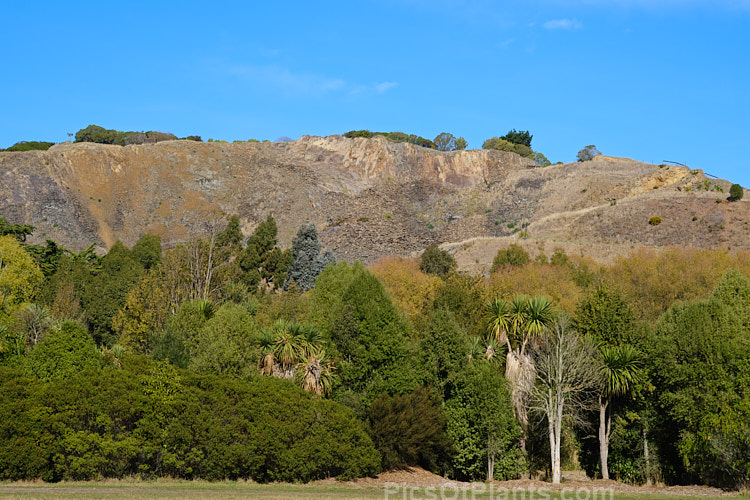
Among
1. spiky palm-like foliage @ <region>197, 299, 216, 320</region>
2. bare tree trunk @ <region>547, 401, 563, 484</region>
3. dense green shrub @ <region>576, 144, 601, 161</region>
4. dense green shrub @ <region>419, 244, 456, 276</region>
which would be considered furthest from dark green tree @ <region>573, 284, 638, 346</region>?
dense green shrub @ <region>576, 144, 601, 161</region>

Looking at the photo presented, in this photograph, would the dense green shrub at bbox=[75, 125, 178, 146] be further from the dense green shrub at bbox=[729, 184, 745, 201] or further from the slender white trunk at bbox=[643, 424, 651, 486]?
the slender white trunk at bbox=[643, 424, 651, 486]

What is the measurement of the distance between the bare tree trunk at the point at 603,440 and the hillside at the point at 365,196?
5511cm

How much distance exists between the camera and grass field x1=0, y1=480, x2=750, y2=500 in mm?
28005

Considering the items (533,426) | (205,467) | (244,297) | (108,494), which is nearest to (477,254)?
(244,297)

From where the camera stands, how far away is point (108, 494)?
27719 millimetres

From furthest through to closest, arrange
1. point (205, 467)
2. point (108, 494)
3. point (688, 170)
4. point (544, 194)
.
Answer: point (544, 194)
point (688, 170)
point (205, 467)
point (108, 494)

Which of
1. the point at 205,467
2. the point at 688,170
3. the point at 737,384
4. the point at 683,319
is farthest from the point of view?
the point at 688,170

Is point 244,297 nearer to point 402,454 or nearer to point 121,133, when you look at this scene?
point 402,454

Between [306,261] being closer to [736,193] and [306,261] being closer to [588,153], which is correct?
[736,193]

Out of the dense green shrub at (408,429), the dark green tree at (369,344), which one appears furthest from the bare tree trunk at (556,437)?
the dark green tree at (369,344)

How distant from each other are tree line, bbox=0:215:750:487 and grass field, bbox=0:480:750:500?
1740 millimetres

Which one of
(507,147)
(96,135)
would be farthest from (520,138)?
(96,135)

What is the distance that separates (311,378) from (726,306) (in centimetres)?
2084

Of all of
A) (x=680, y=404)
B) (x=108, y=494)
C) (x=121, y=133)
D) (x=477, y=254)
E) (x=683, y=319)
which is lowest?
(x=108, y=494)
